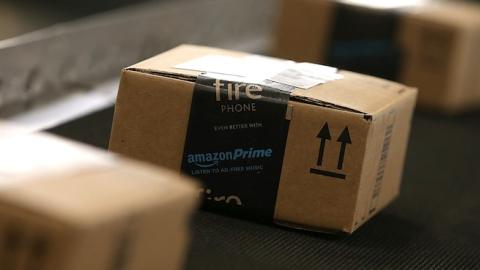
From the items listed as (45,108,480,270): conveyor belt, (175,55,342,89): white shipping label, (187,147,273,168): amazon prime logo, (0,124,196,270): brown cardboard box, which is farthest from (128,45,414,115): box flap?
(0,124,196,270): brown cardboard box

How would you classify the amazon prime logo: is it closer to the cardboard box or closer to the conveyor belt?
the cardboard box

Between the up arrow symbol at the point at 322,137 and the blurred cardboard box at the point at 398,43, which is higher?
the blurred cardboard box at the point at 398,43

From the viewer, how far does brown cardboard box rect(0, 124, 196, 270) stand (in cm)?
96

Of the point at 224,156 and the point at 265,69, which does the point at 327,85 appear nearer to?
the point at 265,69

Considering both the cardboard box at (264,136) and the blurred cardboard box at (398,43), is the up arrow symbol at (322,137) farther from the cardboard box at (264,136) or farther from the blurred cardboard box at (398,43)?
the blurred cardboard box at (398,43)

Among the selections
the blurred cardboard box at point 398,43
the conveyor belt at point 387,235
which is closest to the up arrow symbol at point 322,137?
the conveyor belt at point 387,235

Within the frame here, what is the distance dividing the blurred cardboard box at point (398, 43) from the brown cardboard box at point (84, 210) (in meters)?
1.76

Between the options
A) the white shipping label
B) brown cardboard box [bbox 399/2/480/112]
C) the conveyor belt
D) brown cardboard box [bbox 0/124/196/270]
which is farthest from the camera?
brown cardboard box [bbox 399/2/480/112]

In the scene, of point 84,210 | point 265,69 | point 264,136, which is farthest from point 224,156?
point 84,210

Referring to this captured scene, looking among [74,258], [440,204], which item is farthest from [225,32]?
[74,258]

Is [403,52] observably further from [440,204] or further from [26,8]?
[26,8]

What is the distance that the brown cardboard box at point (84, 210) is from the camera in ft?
3.14

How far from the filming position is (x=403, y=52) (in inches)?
113

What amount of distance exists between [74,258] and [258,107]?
2.14ft
